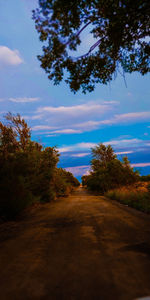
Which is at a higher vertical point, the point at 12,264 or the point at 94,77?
the point at 94,77

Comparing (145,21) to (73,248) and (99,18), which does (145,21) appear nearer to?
(99,18)

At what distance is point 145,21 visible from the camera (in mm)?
7176

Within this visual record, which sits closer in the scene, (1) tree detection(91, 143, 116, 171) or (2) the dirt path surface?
(2) the dirt path surface

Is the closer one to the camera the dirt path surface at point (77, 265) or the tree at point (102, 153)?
the dirt path surface at point (77, 265)

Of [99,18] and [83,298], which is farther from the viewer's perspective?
[99,18]

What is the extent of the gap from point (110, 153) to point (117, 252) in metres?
38.1

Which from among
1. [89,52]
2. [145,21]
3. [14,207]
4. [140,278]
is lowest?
[140,278]

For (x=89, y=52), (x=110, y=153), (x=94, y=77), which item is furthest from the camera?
(x=110, y=153)

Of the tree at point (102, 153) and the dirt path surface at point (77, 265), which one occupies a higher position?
the tree at point (102, 153)

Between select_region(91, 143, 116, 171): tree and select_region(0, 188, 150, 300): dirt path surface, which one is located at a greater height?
select_region(91, 143, 116, 171): tree

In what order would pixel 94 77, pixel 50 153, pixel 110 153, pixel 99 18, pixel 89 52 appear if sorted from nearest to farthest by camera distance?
pixel 99 18 → pixel 89 52 → pixel 94 77 → pixel 50 153 → pixel 110 153

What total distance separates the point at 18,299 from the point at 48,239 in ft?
8.86

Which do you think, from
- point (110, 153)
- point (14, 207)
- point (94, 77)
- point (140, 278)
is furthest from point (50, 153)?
point (110, 153)

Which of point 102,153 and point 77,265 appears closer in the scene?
point 77,265
